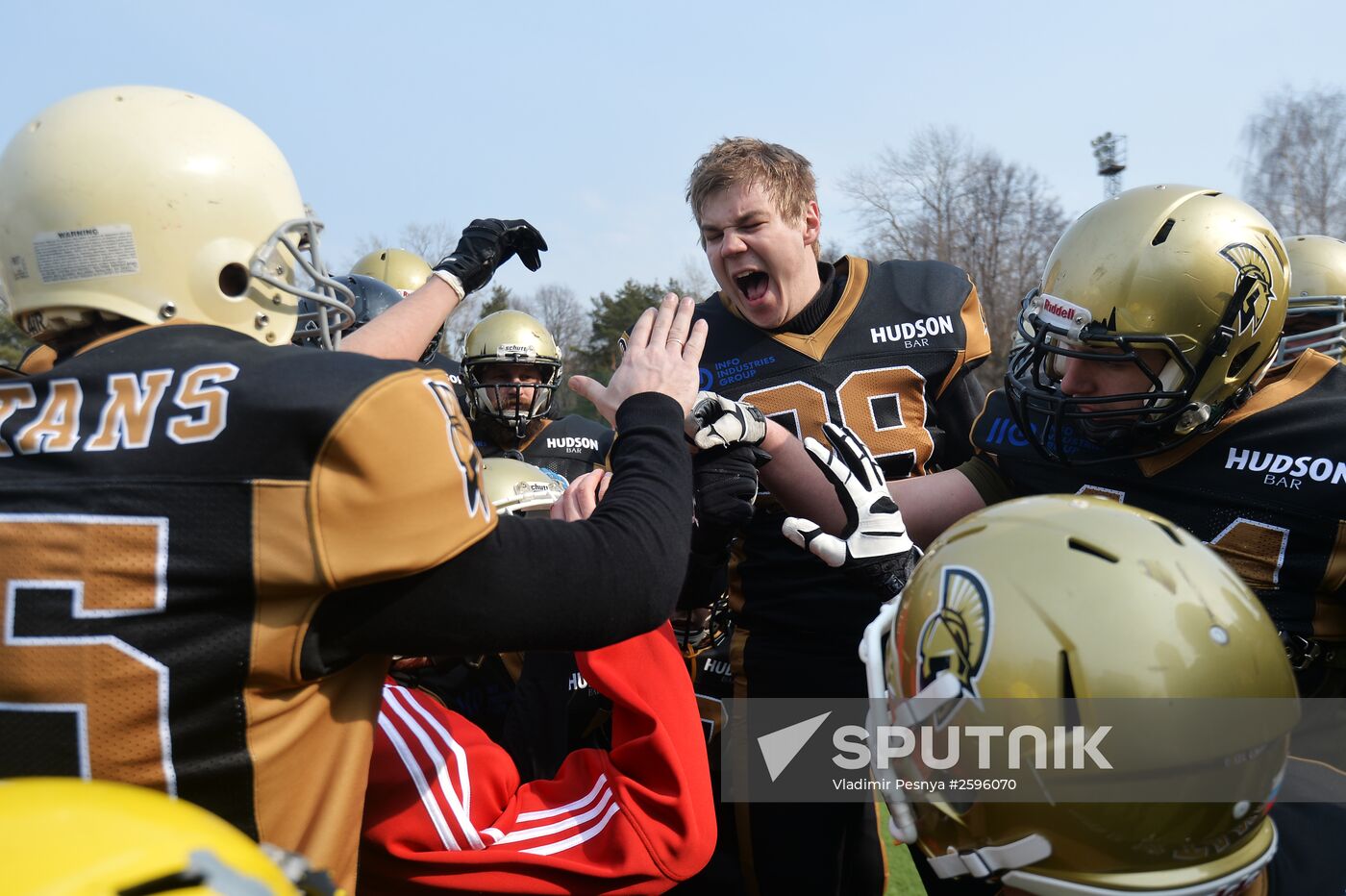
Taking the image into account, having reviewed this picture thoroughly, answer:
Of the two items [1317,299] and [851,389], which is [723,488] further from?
[1317,299]

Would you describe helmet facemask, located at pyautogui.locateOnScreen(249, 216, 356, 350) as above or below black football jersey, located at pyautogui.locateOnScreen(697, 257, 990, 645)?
above

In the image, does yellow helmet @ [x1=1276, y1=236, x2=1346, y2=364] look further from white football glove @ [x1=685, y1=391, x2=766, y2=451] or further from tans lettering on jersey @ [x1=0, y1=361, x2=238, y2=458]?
tans lettering on jersey @ [x1=0, y1=361, x2=238, y2=458]

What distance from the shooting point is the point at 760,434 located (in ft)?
8.84

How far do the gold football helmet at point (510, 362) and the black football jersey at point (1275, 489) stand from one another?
13.0ft

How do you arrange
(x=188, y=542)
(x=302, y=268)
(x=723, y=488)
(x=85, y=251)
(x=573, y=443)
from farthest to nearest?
(x=573, y=443)
(x=723, y=488)
(x=302, y=268)
(x=85, y=251)
(x=188, y=542)

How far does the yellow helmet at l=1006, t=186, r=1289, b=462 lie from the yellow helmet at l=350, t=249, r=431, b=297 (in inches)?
213

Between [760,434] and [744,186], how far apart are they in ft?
4.00

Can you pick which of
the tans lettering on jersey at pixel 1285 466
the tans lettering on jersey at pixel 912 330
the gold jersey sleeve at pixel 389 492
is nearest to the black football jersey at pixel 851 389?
the tans lettering on jersey at pixel 912 330

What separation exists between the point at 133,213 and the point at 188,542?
635mm

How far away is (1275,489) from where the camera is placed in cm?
227

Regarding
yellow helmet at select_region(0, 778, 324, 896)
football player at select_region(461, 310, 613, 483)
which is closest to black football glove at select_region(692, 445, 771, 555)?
yellow helmet at select_region(0, 778, 324, 896)

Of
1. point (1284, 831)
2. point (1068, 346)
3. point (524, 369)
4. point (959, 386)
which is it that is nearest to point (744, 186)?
point (959, 386)

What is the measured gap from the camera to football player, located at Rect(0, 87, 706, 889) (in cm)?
134

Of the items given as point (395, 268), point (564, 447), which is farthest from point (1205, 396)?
point (395, 268)
